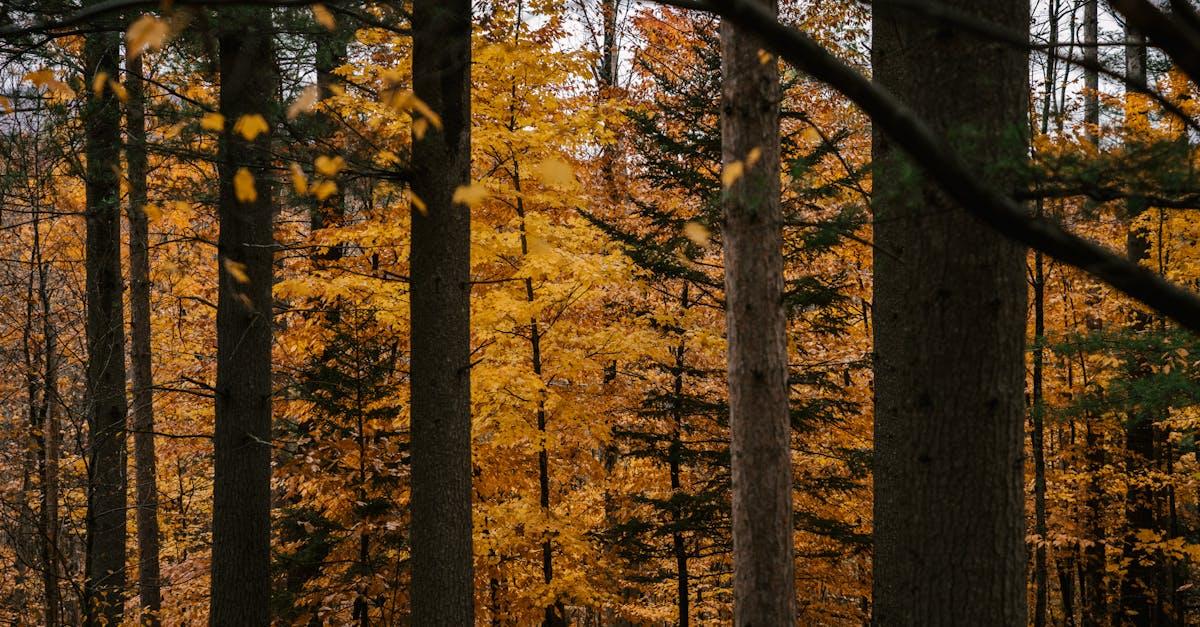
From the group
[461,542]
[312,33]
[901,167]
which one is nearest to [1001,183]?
[901,167]

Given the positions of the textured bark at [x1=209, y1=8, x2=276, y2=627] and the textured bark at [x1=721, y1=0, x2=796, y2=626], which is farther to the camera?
the textured bark at [x1=209, y1=8, x2=276, y2=627]

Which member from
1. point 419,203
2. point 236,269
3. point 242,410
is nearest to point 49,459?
point 242,410

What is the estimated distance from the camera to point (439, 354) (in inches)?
171

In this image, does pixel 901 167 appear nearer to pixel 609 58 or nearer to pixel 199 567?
pixel 199 567

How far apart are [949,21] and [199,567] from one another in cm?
993

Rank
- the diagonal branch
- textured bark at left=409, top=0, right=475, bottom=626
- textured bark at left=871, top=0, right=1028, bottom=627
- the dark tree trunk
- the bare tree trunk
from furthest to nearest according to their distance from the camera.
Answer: the dark tree trunk < the bare tree trunk < textured bark at left=409, top=0, right=475, bottom=626 < textured bark at left=871, top=0, right=1028, bottom=627 < the diagonal branch

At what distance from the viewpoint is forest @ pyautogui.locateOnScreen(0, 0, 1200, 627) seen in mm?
2512

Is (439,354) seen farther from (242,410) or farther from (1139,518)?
(1139,518)

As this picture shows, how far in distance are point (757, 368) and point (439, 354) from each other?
1.99 meters

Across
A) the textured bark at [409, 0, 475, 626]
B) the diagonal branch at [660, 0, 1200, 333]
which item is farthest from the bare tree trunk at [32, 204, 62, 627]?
the diagonal branch at [660, 0, 1200, 333]

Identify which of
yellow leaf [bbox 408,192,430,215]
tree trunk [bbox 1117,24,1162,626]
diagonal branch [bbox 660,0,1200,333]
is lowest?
tree trunk [bbox 1117,24,1162,626]

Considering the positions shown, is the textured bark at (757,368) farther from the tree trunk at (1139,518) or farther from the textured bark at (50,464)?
the tree trunk at (1139,518)

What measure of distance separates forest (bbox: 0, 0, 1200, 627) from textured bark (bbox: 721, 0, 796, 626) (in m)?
0.03

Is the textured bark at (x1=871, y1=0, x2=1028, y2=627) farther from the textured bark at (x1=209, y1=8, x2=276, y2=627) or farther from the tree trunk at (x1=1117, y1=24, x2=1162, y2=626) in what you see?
the tree trunk at (x1=1117, y1=24, x2=1162, y2=626)
